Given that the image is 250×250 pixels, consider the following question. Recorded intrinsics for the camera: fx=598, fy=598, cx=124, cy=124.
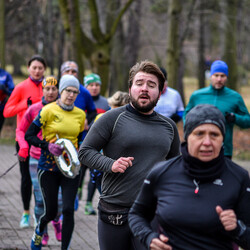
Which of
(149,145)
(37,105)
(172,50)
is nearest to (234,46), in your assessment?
(172,50)

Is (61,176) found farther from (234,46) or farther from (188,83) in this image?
(188,83)

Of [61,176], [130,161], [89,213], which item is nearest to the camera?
[130,161]

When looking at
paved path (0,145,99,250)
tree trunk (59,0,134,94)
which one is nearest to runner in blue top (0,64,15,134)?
paved path (0,145,99,250)

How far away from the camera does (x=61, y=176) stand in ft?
21.3

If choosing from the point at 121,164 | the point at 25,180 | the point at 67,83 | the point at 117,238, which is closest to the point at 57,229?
the point at 25,180

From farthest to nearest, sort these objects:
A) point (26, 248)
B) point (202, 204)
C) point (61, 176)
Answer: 1. point (26, 248)
2. point (61, 176)
3. point (202, 204)

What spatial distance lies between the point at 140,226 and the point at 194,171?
0.48 metres

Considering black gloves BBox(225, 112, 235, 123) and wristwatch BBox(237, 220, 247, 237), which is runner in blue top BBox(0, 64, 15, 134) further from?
wristwatch BBox(237, 220, 247, 237)

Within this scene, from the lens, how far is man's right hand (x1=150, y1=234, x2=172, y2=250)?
318cm

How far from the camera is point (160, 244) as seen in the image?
319cm

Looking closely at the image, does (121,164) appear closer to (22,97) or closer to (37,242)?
(37,242)

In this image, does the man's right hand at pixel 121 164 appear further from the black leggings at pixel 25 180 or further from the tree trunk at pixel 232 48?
the tree trunk at pixel 232 48

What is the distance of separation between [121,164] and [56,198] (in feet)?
7.96

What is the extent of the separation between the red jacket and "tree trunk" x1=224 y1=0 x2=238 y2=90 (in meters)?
16.4
